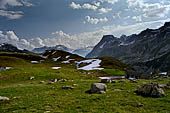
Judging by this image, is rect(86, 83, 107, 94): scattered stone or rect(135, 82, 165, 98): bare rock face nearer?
rect(135, 82, 165, 98): bare rock face

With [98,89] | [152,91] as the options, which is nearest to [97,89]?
[98,89]

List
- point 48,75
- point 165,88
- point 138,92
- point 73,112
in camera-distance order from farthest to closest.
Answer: point 48,75 < point 165,88 < point 138,92 < point 73,112

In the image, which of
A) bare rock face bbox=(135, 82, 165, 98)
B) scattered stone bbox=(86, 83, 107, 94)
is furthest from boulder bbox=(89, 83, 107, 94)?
bare rock face bbox=(135, 82, 165, 98)

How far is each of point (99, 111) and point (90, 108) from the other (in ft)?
3.93

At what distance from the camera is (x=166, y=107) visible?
1717 cm

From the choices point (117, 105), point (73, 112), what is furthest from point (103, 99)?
point (73, 112)

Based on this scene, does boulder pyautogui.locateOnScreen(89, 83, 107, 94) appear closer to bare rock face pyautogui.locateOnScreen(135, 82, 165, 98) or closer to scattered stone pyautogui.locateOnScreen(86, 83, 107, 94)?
scattered stone pyautogui.locateOnScreen(86, 83, 107, 94)

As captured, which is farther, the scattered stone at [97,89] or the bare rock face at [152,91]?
the scattered stone at [97,89]

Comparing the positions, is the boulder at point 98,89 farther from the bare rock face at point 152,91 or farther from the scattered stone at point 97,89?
the bare rock face at point 152,91

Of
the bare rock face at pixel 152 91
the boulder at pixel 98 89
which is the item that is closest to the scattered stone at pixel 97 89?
the boulder at pixel 98 89

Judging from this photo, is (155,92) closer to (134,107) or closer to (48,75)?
(134,107)

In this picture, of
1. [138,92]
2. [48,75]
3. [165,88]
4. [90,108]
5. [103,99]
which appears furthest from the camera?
[48,75]

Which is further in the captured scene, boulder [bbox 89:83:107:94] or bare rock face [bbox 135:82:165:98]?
boulder [bbox 89:83:107:94]

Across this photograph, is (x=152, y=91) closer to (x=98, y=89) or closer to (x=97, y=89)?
(x=98, y=89)
